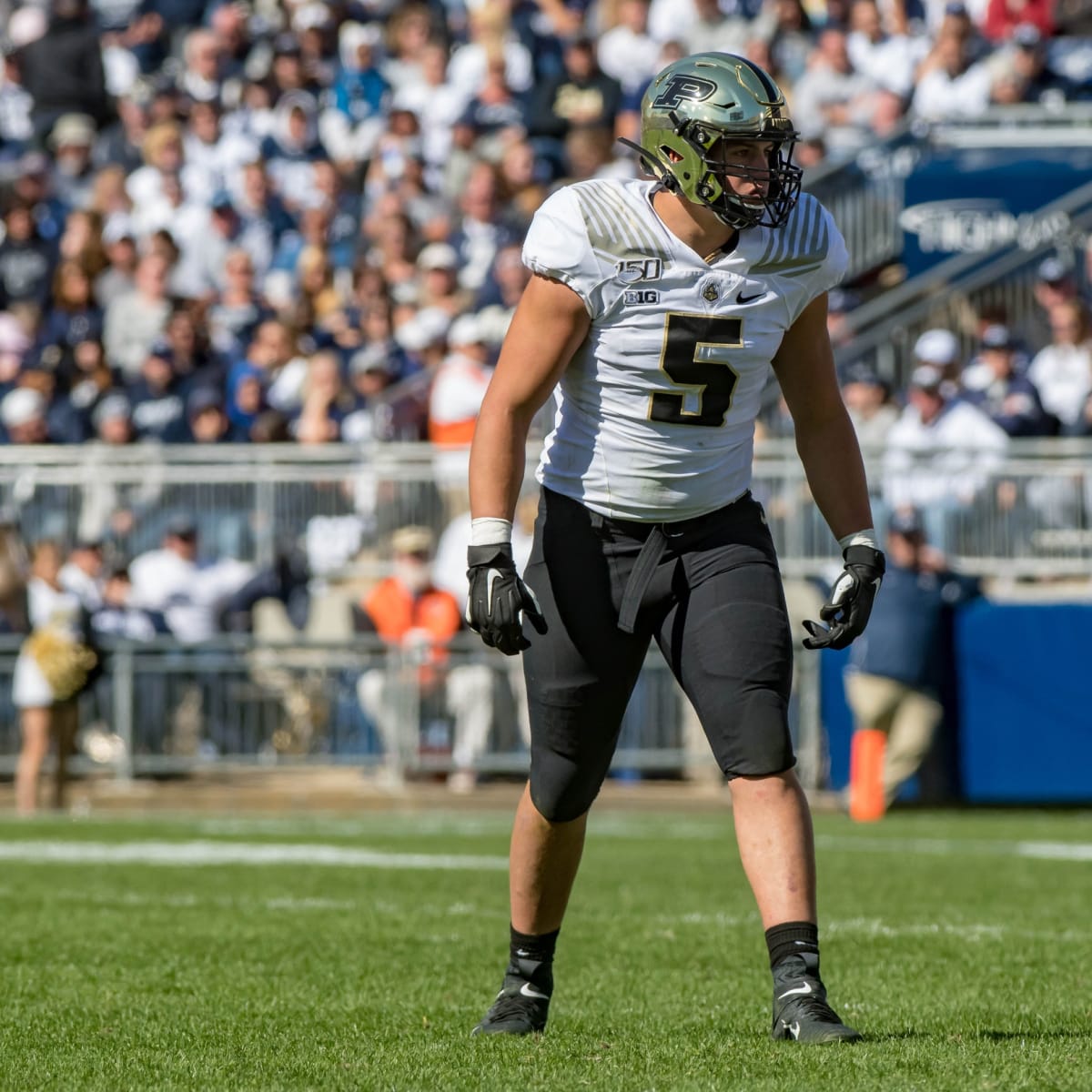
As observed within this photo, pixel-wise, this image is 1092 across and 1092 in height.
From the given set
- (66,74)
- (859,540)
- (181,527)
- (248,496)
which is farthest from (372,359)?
(859,540)

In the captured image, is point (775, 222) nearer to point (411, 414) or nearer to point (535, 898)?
point (535, 898)

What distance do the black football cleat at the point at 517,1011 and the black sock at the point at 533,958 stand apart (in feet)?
0.05

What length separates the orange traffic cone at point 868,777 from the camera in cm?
1329

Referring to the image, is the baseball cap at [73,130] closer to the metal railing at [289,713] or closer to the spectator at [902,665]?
the metal railing at [289,713]

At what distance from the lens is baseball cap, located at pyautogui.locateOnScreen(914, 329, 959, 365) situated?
50.1 ft

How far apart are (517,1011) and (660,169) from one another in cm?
187

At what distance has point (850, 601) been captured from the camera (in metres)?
4.98

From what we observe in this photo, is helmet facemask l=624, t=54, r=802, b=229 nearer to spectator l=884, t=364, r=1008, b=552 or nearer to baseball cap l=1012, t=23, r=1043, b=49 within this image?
spectator l=884, t=364, r=1008, b=552

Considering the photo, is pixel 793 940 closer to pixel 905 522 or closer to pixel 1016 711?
pixel 905 522

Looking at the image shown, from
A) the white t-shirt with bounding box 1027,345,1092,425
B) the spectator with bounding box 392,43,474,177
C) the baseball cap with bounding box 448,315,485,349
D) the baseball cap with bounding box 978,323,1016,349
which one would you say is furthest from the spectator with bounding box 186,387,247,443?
the white t-shirt with bounding box 1027,345,1092,425

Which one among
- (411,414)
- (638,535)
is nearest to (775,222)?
(638,535)

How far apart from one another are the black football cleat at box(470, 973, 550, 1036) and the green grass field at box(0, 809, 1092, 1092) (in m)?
0.07

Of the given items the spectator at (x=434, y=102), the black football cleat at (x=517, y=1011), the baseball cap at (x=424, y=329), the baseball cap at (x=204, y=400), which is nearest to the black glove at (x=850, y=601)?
the black football cleat at (x=517, y=1011)

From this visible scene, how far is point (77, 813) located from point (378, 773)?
185 cm
